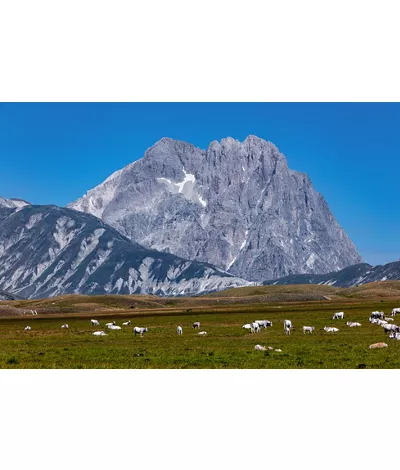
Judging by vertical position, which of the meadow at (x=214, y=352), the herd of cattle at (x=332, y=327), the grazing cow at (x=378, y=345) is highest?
the herd of cattle at (x=332, y=327)

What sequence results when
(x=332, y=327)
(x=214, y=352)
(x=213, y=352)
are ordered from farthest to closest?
(x=332, y=327), (x=214, y=352), (x=213, y=352)

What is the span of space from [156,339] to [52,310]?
4540 inches

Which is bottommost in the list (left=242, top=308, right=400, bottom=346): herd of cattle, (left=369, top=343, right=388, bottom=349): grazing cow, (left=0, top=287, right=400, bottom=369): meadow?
(left=0, top=287, right=400, bottom=369): meadow

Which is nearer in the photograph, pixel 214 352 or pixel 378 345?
pixel 214 352

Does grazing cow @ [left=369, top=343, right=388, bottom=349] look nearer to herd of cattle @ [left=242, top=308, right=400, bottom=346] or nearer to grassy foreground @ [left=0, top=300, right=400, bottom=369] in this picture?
grassy foreground @ [left=0, top=300, right=400, bottom=369]

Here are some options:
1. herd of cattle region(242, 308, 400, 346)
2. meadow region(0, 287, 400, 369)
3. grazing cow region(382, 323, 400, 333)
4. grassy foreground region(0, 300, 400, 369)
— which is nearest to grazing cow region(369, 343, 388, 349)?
grassy foreground region(0, 300, 400, 369)

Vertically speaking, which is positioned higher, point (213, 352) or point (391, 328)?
point (391, 328)

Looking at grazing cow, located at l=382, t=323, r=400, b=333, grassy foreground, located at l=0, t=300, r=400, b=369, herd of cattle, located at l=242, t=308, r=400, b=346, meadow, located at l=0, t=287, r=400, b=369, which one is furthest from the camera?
grazing cow, located at l=382, t=323, r=400, b=333

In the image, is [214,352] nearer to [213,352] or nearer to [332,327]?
[213,352]

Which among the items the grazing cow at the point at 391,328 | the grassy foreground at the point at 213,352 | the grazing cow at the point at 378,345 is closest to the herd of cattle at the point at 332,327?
the grazing cow at the point at 391,328

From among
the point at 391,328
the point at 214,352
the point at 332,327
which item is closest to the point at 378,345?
the point at 214,352

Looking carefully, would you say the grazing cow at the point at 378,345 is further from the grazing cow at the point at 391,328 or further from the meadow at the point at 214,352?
the grazing cow at the point at 391,328

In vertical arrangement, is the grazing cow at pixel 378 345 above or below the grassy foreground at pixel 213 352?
above
